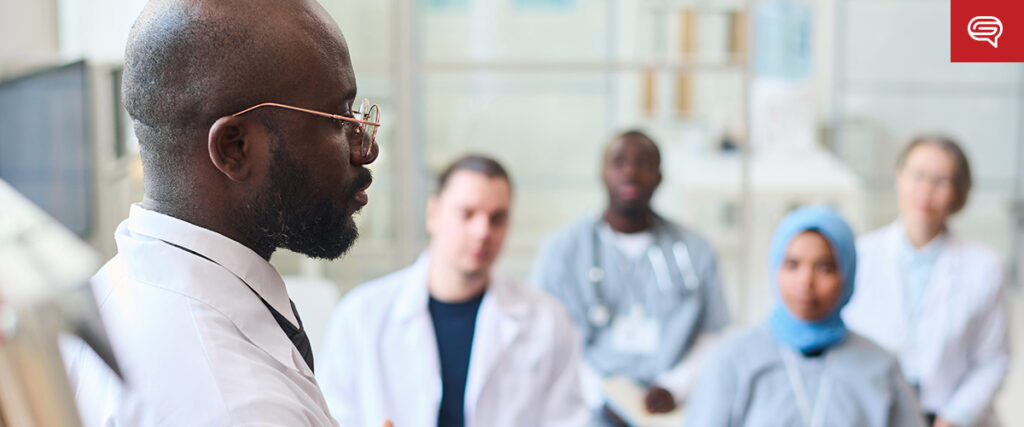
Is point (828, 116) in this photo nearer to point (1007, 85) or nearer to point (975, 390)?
point (1007, 85)

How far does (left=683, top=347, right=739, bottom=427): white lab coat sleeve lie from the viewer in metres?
1.89

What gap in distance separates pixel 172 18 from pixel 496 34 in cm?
285

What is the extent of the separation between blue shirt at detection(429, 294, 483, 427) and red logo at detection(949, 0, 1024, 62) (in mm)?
1301

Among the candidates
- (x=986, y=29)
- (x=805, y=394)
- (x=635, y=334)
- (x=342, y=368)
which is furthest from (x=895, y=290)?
(x=986, y=29)

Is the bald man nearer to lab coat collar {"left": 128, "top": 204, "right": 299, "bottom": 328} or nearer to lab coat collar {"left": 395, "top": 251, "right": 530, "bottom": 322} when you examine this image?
lab coat collar {"left": 128, "top": 204, "right": 299, "bottom": 328}

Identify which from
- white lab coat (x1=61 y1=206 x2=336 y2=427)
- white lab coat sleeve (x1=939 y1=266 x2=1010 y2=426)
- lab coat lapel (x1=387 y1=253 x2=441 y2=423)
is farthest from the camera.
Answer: white lab coat sleeve (x1=939 y1=266 x2=1010 y2=426)

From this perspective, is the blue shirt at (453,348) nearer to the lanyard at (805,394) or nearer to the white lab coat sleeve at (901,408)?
the lanyard at (805,394)

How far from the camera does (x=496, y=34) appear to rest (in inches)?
139

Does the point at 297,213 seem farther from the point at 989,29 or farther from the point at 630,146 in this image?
the point at 630,146

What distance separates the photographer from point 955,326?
2.60 metres

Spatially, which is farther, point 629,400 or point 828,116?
point 828,116

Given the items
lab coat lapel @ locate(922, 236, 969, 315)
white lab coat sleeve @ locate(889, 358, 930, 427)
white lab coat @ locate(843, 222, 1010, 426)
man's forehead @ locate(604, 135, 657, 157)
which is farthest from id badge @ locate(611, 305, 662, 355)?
white lab coat sleeve @ locate(889, 358, 930, 427)

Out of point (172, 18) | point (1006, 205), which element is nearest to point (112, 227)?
point (172, 18)

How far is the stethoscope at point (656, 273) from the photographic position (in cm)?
282
